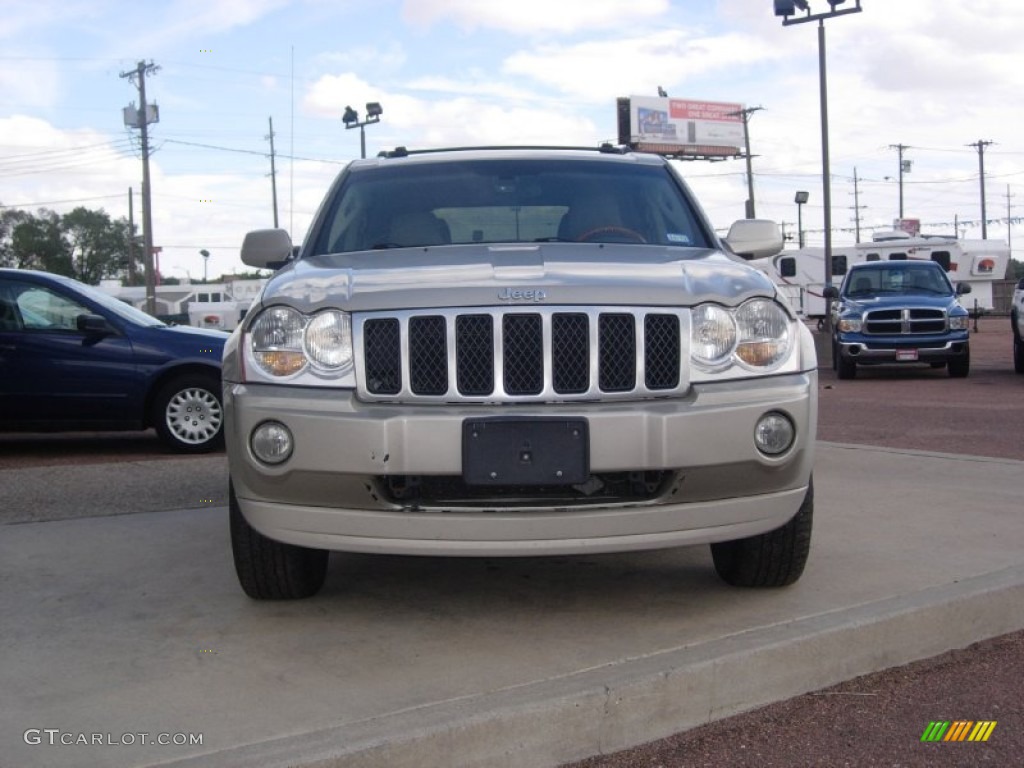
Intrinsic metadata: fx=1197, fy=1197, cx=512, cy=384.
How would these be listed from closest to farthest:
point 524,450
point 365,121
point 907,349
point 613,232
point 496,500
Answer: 1. point 524,450
2. point 496,500
3. point 613,232
4. point 907,349
5. point 365,121

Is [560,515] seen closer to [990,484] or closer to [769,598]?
[769,598]

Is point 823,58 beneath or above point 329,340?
above

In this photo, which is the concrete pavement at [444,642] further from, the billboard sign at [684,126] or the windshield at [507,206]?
the billboard sign at [684,126]

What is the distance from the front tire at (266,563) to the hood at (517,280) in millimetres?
811

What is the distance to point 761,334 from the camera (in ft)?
13.2

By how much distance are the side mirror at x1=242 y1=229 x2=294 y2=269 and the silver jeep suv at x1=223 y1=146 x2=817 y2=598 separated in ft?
4.51

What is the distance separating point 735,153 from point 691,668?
8062 centimetres

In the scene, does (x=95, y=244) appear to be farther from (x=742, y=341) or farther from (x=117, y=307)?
(x=742, y=341)

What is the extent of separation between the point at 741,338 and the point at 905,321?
46.0 feet

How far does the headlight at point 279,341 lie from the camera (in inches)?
154

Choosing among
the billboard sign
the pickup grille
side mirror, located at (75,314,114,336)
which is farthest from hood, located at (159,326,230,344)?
the billboard sign

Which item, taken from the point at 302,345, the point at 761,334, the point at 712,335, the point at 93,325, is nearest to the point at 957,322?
the point at 93,325

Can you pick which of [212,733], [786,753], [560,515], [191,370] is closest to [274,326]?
[560,515]

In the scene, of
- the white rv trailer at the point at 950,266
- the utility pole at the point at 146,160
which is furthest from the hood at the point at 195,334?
the utility pole at the point at 146,160
